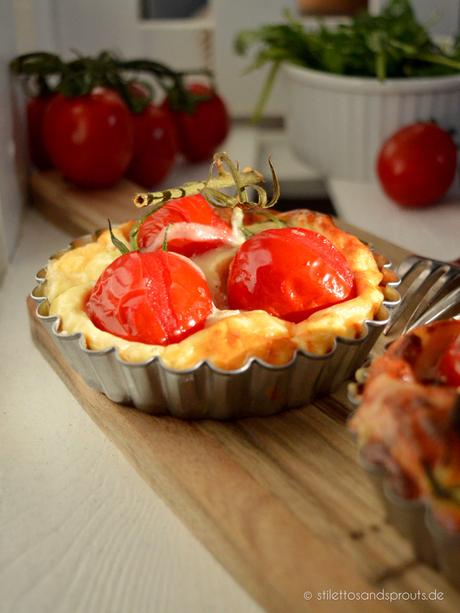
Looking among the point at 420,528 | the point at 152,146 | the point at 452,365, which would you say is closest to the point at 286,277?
the point at 452,365

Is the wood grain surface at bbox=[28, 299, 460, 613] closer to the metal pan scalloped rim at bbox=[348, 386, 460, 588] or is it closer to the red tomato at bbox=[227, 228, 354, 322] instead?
the metal pan scalloped rim at bbox=[348, 386, 460, 588]

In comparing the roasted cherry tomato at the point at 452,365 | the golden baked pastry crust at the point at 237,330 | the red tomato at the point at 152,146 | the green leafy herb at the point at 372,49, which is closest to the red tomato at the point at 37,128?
the red tomato at the point at 152,146

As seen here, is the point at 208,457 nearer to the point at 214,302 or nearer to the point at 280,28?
the point at 214,302

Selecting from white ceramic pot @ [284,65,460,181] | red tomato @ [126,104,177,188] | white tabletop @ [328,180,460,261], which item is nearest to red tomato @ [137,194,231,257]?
white tabletop @ [328,180,460,261]

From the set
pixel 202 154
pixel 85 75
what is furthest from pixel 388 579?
pixel 202 154

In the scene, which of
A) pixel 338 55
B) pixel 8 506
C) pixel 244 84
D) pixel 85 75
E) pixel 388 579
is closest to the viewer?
pixel 388 579

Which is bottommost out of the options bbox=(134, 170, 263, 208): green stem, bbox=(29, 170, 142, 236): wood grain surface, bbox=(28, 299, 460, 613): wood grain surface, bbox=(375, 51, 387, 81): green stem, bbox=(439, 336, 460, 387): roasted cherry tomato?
bbox=(28, 299, 460, 613): wood grain surface
